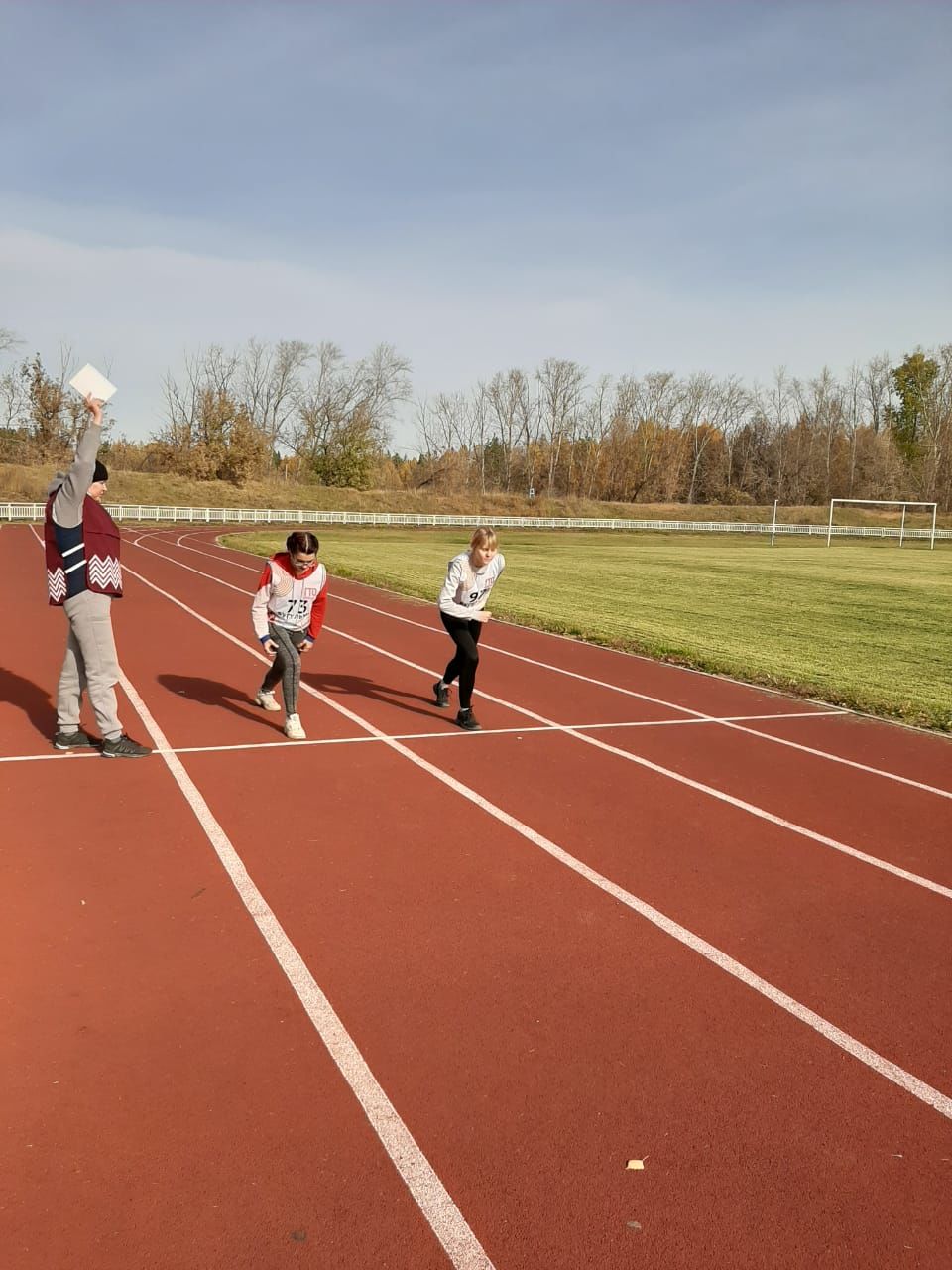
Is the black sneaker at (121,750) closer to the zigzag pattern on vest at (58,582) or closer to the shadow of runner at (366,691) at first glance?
the zigzag pattern on vest at (58,582)

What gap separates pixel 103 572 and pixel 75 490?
0.67 meters

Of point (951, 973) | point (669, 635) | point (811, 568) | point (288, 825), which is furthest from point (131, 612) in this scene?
point (811, 568)

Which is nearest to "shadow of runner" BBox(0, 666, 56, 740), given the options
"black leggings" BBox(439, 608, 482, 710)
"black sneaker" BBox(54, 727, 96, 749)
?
"black sneaker" BBox(54, 727, 96, 749)

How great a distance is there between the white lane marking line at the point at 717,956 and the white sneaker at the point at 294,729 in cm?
107

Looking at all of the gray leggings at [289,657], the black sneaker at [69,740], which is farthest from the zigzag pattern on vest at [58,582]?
the gray leggings at [289,657]

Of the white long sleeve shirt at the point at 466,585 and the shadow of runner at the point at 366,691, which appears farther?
the shadow of runner at the point at 366,691

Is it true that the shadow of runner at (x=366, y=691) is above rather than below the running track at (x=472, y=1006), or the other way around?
above

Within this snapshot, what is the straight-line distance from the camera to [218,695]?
1049cm

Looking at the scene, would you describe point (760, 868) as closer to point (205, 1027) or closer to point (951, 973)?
point (951, 973)

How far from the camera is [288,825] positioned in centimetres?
→ 646

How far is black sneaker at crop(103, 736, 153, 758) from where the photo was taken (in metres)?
7.82

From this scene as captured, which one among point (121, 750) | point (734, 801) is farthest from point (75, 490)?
point (734, 801)

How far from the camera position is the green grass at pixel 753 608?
41.8 ft

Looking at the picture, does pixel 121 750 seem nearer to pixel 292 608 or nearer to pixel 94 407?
pixel 292 608
